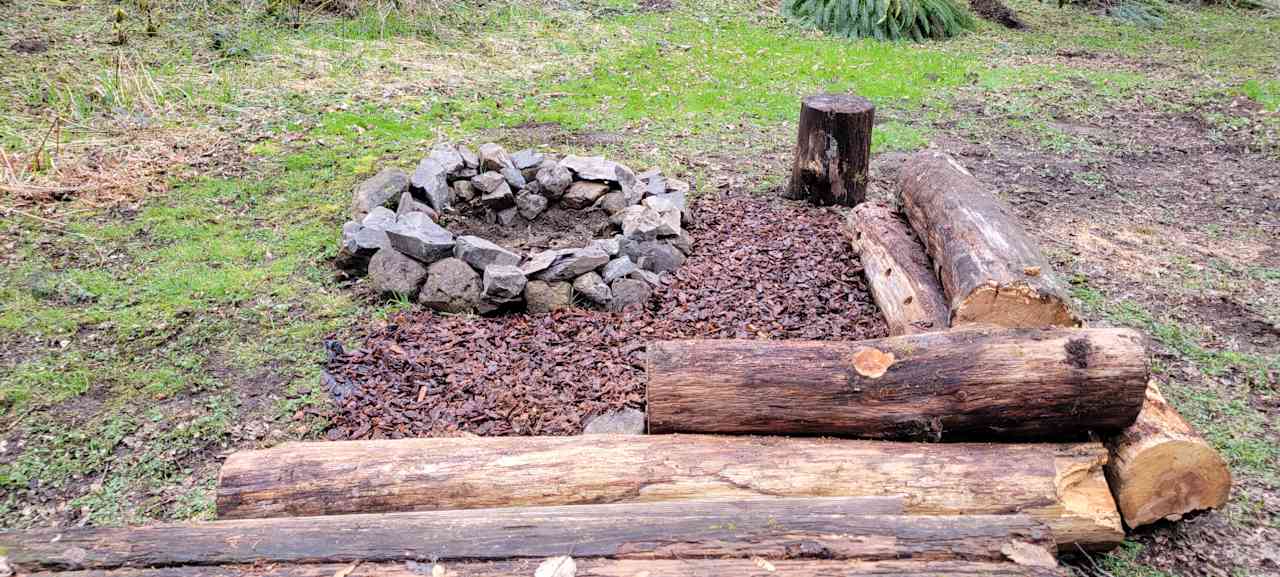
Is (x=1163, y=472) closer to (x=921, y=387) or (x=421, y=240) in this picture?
(x=921, y=387)

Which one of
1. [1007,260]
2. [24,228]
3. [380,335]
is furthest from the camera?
[24,228]

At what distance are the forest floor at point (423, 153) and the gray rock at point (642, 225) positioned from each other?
101cm

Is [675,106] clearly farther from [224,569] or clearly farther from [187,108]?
[224,569]

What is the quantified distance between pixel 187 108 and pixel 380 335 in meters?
4.37

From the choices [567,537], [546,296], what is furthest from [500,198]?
[567,537]

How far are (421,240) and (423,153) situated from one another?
7.36ft

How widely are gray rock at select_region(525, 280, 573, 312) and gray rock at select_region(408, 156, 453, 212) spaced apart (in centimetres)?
120

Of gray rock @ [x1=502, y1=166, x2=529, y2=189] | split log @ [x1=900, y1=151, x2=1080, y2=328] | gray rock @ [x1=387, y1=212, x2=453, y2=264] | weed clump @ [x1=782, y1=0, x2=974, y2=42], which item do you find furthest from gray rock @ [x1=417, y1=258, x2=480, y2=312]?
weed clump @ [x1=782, y1=0, x2=974, y2=42]

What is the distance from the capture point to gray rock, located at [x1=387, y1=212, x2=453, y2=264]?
4703 millimetres

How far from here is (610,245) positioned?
4.91 meters

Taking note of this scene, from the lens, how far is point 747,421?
3.05 meters

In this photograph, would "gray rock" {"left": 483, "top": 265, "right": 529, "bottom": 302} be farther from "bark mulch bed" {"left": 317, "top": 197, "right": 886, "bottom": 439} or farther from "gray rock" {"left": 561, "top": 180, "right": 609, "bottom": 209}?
"gray rock" {"left": 561, "top": 180, "right": 609, "bottom": 209}

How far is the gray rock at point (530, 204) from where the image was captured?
Answer: 5641mm

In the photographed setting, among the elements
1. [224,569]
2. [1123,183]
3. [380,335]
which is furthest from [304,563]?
[1123,183]
